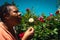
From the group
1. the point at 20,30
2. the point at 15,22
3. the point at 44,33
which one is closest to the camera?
the point at 15,22

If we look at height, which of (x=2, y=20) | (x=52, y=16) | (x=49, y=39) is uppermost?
(x=2, y=20)

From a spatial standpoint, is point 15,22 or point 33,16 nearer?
point 15,22

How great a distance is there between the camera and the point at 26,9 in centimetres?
665

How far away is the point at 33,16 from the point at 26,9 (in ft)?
0.86

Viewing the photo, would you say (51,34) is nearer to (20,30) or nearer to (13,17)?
(20,30)

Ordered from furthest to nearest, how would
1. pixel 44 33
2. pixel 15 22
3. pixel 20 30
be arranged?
pixel 20 30, pixel 44 33, pixel 15 22

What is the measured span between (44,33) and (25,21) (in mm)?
625

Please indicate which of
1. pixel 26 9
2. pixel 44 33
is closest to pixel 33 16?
pixel 26 9

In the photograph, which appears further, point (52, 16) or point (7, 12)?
point (52, 16)

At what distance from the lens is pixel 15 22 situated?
3400 mm

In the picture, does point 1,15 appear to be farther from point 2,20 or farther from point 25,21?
point 25,21

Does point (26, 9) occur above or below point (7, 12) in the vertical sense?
below

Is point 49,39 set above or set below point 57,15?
below

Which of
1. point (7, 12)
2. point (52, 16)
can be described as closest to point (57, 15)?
point (52, 16)
